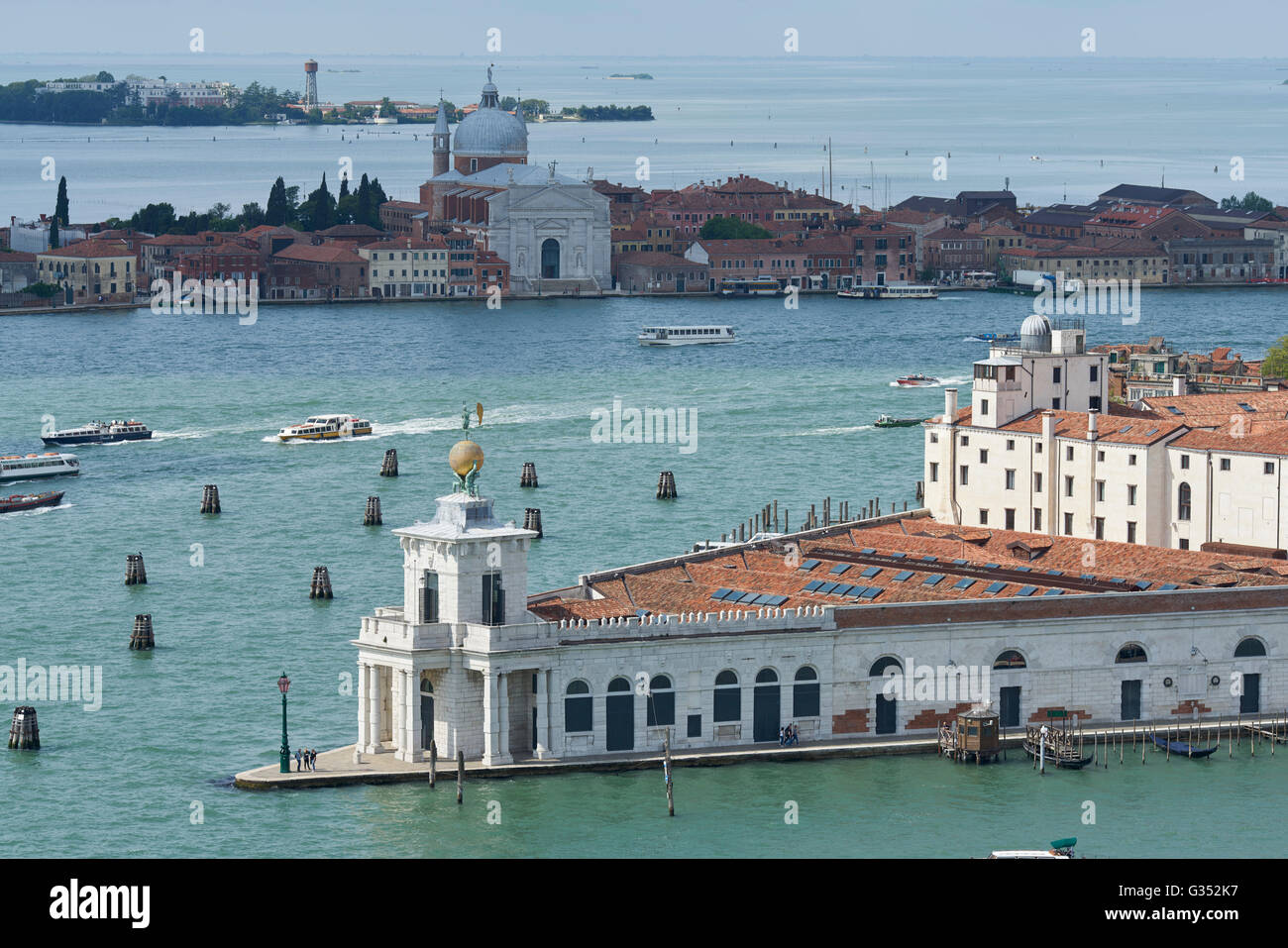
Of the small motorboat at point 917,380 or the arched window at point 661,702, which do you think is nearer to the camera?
the arched window at point 661,702

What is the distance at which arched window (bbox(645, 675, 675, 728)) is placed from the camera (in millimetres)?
56531

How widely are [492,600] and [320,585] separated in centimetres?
2420

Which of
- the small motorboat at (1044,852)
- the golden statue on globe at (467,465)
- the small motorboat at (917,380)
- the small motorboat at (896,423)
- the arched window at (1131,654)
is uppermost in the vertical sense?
the golden statue on globe at (467,465)

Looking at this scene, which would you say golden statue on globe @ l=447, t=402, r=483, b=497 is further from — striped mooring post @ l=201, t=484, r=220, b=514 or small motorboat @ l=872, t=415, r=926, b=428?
small motorboat @ l=872, t=415, r=926, b=428

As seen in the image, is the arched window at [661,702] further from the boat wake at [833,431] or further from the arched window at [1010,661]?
the boat wake at [833,431]

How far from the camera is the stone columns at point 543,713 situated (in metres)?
55.8

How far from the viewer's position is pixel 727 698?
57219mm

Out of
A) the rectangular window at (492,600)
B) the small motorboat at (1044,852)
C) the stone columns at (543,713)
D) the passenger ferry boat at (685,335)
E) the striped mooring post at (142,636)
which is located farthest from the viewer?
the passenger ferry boat at (685,335)

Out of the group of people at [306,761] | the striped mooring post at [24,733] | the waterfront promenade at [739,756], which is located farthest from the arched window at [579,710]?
the striped mooring post at [24,733]

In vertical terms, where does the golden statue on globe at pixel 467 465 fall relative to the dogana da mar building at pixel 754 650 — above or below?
above

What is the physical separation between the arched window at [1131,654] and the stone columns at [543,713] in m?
11.2
